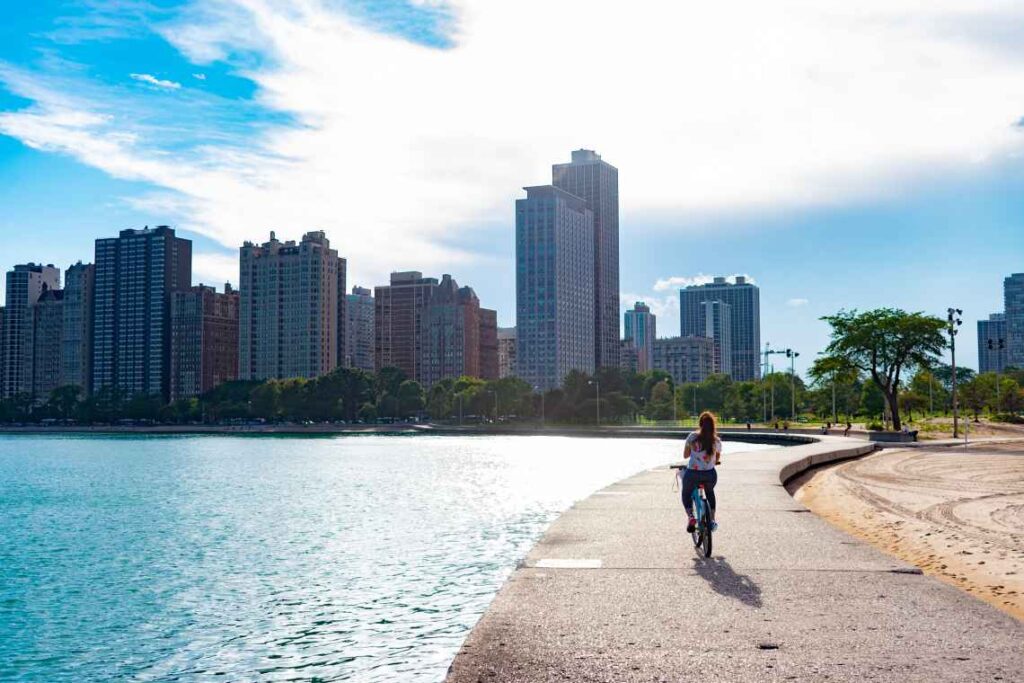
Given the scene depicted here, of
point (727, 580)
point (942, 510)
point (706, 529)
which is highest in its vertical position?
point (706, 529)

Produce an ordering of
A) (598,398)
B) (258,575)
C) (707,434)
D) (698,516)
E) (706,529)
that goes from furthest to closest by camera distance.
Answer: (598,398) → (258,575) → (707,434) → (698,516) → (706,529)

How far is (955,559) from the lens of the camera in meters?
18.5

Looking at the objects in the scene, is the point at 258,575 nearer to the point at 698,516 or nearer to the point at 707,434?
the point at 698,516

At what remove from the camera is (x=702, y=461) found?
51.2ft

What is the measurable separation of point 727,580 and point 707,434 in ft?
10.2

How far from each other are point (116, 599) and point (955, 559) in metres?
18.2

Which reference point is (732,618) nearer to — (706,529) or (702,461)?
(706,529)

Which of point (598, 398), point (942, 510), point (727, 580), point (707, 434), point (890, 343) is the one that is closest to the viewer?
point (727, 580)

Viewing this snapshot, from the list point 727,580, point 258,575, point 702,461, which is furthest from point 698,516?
point 258,575

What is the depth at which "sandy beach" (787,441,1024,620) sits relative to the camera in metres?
17.0

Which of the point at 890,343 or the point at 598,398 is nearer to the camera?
the point at 890,343

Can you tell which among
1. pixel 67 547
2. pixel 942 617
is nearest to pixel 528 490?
pixel 67 547

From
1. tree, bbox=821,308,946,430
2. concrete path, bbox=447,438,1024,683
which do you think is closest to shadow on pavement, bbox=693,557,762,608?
concrete path, bbox=447,438,1024,683

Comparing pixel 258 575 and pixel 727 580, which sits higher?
pixel 727 580
